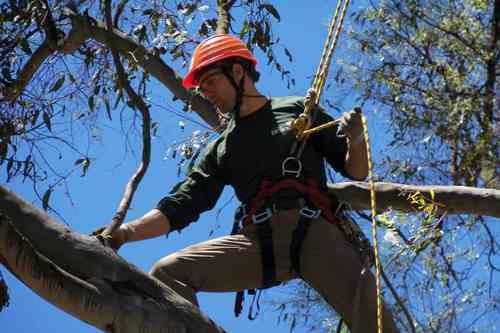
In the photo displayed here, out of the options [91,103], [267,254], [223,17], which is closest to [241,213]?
[267,254]

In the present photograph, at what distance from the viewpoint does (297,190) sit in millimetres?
3178

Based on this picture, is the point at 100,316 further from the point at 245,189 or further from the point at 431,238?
the point at 431,238

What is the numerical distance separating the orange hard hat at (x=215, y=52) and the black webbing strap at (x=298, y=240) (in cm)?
59

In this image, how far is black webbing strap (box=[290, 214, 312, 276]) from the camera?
10.2 ft

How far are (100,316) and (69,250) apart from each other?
0.17 meters

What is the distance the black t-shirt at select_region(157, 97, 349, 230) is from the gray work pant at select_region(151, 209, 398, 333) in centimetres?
18

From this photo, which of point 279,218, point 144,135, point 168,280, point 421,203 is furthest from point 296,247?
point 421,203

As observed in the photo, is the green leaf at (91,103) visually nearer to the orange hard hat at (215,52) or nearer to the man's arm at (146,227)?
the orange hard hat at (215,52)

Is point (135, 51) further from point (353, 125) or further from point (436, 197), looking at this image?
point (353, 125)

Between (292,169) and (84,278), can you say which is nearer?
(84,278)

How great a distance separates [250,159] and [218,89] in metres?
0.25

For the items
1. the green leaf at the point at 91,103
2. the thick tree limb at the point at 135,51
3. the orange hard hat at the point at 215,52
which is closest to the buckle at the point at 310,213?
the orange hard hat at the point at 215,52

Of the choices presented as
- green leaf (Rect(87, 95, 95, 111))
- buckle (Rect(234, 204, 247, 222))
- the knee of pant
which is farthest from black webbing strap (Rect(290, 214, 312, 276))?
green leaf (Rect(87, 95, 95, 111))

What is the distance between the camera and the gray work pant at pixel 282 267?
2.98 metres
